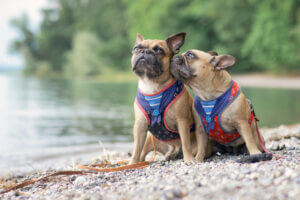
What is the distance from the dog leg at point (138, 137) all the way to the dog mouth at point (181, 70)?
0.82 m

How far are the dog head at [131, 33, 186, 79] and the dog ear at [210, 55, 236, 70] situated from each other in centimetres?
60

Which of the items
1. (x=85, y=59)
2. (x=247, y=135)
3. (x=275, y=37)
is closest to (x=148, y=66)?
(x=247, y=135)

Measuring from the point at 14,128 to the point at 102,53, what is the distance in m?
43.3

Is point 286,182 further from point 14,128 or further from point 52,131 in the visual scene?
point 14,128

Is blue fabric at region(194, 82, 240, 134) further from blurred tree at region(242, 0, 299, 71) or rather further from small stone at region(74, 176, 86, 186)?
blurred tree at region(242, 0, 299, 71)

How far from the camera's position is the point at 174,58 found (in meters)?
4.46

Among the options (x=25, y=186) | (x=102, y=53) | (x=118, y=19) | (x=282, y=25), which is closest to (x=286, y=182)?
(x=25, y=186)

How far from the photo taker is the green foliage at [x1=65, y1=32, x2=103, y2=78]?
2146 inches

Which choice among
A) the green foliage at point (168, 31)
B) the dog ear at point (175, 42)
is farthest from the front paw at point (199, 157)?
the green foliage at point (168, 31)

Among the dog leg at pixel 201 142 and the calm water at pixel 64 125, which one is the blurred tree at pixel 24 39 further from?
the dog leg at pixel 201 142

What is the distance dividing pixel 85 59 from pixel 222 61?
51.6 metres

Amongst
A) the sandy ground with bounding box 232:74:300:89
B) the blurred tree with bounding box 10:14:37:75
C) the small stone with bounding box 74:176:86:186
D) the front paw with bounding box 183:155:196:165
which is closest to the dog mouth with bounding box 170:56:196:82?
the front paw with bounding box 183:155:196:165

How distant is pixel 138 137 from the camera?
4566 mm

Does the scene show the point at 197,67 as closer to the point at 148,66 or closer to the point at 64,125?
the point at 148,66
